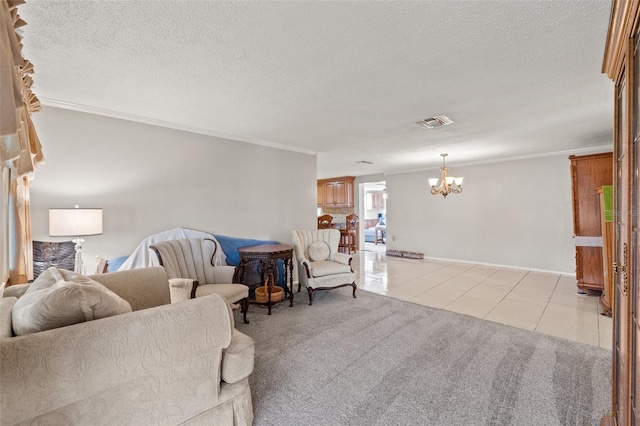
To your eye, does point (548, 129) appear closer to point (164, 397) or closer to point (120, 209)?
point (164, 397)

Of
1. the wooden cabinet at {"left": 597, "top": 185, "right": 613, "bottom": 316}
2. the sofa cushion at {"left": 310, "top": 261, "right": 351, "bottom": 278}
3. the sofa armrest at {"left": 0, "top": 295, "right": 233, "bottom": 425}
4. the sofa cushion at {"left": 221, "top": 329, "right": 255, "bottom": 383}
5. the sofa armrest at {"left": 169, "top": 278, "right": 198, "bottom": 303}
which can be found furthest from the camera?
the sofa cushion at {"left": 310, "top": 261, "right": 351, "bottom": 278}

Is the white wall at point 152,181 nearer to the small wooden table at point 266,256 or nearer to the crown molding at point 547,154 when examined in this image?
the small wooden table at point 266,256

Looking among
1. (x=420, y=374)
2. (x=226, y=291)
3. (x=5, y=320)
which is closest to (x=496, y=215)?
(x=420, y=374)

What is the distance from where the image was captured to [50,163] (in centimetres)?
265

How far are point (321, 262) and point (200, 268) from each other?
1.70 m

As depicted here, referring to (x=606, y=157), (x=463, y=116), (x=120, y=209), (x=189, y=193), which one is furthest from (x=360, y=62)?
(x=606, y=157)

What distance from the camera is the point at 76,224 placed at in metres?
2.45

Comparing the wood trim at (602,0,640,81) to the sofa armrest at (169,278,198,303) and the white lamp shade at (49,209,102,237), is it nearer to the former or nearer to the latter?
the sofa armrest at (169,278,198,303)

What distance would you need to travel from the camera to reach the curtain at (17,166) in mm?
1098

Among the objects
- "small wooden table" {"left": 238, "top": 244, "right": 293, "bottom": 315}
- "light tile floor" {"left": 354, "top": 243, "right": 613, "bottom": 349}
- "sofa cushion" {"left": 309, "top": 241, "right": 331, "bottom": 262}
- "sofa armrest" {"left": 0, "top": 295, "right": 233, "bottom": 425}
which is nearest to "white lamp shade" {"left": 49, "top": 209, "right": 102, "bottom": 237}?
"small wooden table" {"left": 238, "top": 244, "right": 293, "bottom": 315}

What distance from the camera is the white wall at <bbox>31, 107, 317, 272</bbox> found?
2705 millimetres

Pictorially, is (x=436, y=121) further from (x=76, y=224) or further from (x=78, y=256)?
(x=78, y=256)

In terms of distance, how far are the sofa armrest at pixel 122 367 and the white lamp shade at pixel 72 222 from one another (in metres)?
1.85

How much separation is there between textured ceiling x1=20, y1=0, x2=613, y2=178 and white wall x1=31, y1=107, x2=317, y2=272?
0.23m
